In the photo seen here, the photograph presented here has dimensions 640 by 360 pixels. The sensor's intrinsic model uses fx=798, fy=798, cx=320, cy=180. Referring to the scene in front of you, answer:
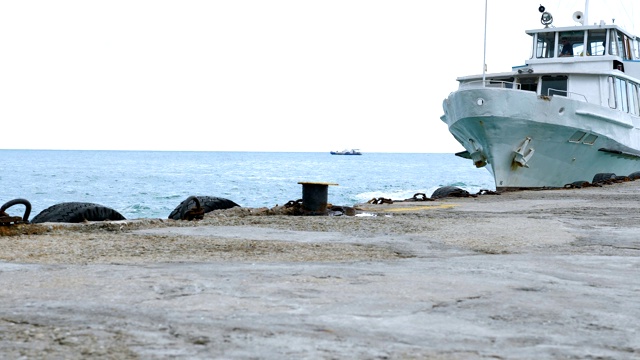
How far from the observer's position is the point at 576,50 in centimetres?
2811

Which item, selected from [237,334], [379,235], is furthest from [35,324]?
[379,235]

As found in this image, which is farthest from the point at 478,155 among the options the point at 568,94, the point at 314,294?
the point at 314,294

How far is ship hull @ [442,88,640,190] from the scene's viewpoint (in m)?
22.4

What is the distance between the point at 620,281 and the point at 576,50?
24689 mm

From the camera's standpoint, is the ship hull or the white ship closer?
the ship hull

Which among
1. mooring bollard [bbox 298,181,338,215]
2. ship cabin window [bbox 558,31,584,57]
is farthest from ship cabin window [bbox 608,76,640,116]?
mooring bollard [bbox 298,181,338,215]

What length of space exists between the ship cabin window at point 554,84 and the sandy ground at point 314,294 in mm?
17603

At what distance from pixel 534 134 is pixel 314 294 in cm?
1969

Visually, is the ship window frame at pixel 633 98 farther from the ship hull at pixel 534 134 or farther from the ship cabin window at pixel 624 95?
the ship hull at pixel 534 134

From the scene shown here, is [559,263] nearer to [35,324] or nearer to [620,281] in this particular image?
[620,281]

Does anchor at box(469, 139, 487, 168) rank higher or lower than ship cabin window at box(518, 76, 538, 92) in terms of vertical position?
lower

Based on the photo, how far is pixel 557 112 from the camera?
893 inches

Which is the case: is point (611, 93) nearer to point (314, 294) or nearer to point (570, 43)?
point (570, 43)

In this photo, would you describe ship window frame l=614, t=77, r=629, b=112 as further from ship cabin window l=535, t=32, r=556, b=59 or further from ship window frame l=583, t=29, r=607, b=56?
ship cabin window l=535, t=32, r=556, b=59
